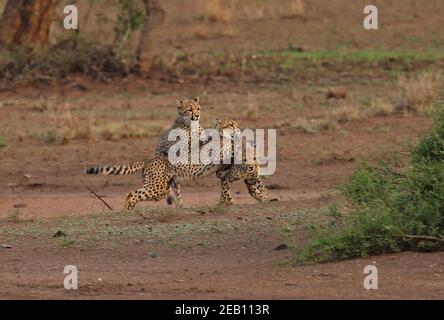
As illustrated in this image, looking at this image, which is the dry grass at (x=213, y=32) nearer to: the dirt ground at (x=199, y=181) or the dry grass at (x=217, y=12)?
the dirt ground at (x=199, y=181)

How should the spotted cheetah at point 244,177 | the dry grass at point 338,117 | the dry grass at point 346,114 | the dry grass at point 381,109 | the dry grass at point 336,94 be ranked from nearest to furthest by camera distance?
1. the spotted cheetah at point 244,177
2. the dry grass at point 338,117
3. the dry grass at point 346,114
4. the dry grass at point 381,109
5. the dry grass at point 336,94

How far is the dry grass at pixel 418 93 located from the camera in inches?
728

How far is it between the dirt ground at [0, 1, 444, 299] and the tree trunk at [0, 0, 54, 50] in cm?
110

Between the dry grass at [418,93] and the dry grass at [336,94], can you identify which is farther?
the dry grass at [336,94]

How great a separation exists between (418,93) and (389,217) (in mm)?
9226

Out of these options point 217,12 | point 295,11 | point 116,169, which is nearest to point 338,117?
point 116,169

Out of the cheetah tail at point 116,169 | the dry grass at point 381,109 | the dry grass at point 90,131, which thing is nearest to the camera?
the cheetah tail at point 116,169

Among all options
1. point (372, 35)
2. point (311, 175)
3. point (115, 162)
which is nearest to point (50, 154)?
point (115, 162)

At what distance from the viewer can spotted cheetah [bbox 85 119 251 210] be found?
1320cm

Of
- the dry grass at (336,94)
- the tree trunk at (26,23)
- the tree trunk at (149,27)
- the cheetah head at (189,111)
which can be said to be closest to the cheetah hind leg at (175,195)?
the cheetah head at (189,111)

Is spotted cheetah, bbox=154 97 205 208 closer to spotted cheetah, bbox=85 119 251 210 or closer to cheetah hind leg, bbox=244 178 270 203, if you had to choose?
spotted cheetah, bbox=85 119 251 210

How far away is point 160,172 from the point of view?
13.2 meters

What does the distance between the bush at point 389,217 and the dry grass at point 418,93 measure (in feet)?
24.9

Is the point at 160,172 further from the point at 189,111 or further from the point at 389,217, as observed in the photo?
the point at 389,217
